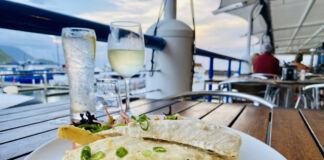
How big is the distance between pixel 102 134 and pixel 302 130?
73cm

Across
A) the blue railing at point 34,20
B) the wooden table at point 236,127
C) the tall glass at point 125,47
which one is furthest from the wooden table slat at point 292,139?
the blue railing at point 34,20

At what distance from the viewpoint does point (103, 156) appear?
0.36 m

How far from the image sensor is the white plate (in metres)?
0.41

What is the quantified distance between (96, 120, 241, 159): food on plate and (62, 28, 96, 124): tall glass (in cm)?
42

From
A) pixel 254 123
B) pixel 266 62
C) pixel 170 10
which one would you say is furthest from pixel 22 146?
pixel 266 62

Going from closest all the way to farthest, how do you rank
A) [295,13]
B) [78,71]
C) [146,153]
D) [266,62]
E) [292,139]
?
[146,153], [292,139], [78,71], [266,62], [295,13]

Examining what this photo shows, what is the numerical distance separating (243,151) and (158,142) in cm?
22

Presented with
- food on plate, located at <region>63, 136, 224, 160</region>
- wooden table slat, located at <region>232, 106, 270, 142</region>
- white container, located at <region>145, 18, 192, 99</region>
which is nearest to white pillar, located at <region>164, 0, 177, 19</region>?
white container, located at <region>145, 18, 192, 99</region>

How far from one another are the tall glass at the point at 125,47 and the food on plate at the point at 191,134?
0.40 m

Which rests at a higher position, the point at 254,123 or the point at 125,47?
the point at 125,47

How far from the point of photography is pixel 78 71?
0.85 m

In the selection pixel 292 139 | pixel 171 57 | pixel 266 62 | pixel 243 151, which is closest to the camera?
pixel 243 151

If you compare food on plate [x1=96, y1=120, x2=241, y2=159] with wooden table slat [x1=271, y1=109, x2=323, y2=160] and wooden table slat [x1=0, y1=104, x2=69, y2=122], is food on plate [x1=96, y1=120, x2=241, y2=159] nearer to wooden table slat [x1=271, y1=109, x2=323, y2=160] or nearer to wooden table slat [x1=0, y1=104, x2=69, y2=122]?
wooden table slat [x1=271, y1=109, x2=323, y2=160]

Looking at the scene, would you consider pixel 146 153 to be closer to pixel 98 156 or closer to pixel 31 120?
pixel 98 156
